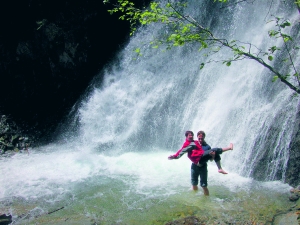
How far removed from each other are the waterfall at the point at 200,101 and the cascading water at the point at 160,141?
4cm

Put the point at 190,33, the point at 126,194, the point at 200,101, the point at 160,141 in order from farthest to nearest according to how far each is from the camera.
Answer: the point at 160,141, the point at 200,101, the point at 126,194, the point at 190,33

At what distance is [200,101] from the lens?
11.1m

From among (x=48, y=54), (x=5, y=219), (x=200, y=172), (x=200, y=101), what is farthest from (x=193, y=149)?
(x=48, y=54)

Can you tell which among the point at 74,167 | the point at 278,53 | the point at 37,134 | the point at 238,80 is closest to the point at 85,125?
the point at 37,134

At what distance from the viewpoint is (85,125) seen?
1287 centimetres

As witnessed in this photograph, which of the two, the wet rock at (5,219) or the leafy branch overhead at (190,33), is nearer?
the leafy branch overhead at (190,33)

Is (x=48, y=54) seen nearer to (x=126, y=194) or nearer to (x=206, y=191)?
(x=126, y=194)

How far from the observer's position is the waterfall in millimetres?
8242

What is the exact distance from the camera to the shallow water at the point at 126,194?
Result: 6039 millimetres

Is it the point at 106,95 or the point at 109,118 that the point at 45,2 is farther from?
the point at 109,118

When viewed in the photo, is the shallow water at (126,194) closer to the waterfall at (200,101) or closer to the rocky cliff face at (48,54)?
the waterfall at (200,101)

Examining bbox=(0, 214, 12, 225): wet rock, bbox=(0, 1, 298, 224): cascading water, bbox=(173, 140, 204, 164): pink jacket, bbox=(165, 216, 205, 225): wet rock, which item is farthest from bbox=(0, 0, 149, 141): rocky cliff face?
bbox=(165, 216, 205, 225): wet rock

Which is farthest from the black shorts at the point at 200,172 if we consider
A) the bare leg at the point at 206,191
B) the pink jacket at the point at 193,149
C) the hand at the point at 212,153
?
the hand at the point at 212,153

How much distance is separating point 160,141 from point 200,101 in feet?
7.79
